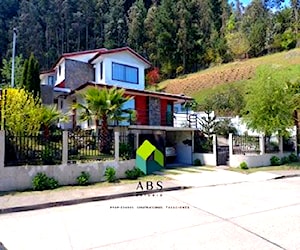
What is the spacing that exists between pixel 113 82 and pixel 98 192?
1394 centimetres

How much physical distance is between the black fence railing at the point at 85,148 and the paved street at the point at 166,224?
3.79 metres

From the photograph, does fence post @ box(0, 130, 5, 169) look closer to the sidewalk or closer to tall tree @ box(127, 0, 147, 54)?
the sidewalk

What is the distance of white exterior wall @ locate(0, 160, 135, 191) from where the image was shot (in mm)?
11266

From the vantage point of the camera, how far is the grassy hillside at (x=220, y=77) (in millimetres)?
46750

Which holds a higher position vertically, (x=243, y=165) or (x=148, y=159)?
(x=148, y=159)

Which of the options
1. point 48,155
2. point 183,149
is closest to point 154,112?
point 183,149

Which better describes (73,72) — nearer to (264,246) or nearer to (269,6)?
(264,246)

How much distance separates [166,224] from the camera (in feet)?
23.5

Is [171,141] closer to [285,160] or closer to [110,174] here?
[285,160]

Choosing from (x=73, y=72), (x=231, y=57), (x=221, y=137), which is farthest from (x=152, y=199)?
(x=231, y=57)

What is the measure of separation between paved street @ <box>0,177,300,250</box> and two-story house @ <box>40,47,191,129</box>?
Answer: 38.5 ft

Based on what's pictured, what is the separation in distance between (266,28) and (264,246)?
62765 mm

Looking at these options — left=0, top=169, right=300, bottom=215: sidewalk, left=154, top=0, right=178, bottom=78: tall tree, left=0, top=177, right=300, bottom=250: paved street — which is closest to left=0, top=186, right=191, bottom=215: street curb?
left=0, top=169, right=300, bottom=215: sidewalk

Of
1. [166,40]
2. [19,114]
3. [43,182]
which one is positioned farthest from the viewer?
[166,40]
